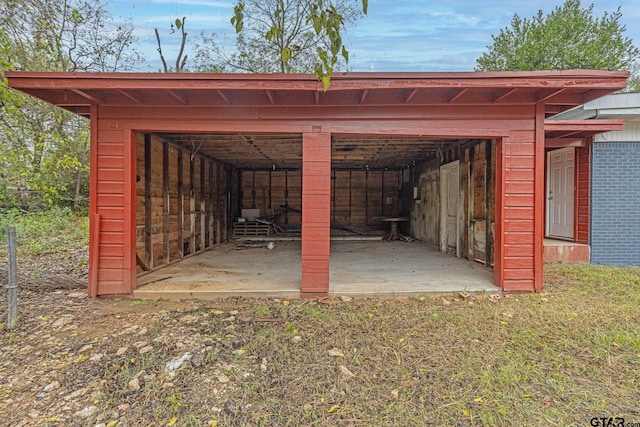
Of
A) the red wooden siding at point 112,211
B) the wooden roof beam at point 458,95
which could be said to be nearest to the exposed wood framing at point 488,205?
the wooden roof beam at point 458,95

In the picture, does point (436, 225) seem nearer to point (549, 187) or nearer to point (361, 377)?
point (549, 187)

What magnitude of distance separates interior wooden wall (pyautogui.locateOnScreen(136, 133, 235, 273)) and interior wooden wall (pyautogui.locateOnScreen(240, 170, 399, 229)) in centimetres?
266

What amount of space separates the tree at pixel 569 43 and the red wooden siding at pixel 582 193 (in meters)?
13.8

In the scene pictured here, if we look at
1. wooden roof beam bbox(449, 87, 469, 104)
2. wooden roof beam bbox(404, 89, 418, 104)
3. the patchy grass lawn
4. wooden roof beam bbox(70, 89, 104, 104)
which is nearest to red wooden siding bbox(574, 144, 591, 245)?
the patchy grass lawn

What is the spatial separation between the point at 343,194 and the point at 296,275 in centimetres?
673

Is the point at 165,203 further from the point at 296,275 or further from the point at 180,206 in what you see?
the point at 296,275

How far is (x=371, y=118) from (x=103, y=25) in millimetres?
10737

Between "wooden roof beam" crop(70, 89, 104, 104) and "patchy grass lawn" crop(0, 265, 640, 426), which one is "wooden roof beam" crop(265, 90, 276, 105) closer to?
"wooden roof beam" crop(70, 89, 104, 104)

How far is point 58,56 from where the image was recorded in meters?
8.07

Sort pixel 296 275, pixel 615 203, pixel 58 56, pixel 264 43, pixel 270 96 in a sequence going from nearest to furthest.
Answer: pixel 270 96 → pixel 296 275 → pixel 615 203 → pixel 58 56 → pixel 264 43

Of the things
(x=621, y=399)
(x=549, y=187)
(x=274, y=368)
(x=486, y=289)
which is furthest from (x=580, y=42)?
(x=274, y=368)

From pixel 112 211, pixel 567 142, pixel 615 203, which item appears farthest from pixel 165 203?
pixel 615 203

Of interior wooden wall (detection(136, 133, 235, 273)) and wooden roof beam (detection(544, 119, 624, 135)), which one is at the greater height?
wooden roof beam (detection(544, 119, 624, 135))

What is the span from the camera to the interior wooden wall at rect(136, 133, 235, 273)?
483cm
